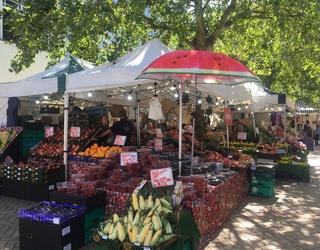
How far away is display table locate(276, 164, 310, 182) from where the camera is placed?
9.35 metres

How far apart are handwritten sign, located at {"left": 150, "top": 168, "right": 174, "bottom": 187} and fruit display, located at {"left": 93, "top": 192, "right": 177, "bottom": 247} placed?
40 cm

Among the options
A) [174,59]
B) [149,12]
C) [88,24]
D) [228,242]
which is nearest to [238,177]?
[228,242]

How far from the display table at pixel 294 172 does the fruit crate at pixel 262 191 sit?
2382 millimetres

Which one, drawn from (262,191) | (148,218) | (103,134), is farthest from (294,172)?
(148,218)

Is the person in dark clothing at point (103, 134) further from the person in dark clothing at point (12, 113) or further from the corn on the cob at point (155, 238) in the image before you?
the corn on the cob at point (155, 238)

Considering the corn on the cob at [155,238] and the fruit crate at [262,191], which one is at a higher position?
the corn on the cob at [155,238]

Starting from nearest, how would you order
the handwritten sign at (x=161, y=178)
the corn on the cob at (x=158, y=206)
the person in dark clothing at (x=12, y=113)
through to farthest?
the corn on the cob at (x=158, y=206) < the handwritten sign at (x=161, y=178) < the person in dark clothing at (x=12, y=113)

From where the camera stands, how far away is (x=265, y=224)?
17.8 ft

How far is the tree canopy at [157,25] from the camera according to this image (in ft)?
25.7

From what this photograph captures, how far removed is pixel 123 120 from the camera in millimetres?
7695

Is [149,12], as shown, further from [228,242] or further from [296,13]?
[228,242]

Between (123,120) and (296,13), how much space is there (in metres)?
6.65

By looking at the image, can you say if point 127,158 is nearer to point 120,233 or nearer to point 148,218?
point 148,218

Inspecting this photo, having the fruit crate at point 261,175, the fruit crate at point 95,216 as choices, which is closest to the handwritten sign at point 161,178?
the fruit crate at point 95,216
